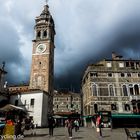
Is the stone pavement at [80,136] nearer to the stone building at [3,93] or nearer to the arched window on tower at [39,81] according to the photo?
the stone building at [3,93]

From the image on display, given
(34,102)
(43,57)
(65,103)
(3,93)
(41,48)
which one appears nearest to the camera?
(34,102)

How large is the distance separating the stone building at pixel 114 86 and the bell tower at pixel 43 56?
1121cm

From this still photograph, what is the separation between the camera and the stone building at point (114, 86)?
121 feet

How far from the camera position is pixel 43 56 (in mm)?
48219

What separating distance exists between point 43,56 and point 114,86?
1966 centimetres

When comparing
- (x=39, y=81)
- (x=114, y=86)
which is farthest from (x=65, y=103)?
(x=114, y=86)

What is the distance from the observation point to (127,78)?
129 feet

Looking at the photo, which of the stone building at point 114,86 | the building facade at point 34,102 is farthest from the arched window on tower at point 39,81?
the stone building at point 114,86

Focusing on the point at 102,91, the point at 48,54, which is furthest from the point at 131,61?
the point at 48,54

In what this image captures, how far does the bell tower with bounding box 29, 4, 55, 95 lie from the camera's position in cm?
4556

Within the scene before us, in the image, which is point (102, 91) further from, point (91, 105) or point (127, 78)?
point (127, 78)

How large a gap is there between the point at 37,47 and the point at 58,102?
35.4 meters

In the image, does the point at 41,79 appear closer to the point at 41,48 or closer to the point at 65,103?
the point at 41,48

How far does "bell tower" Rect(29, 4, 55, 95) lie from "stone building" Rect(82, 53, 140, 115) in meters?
11.2
